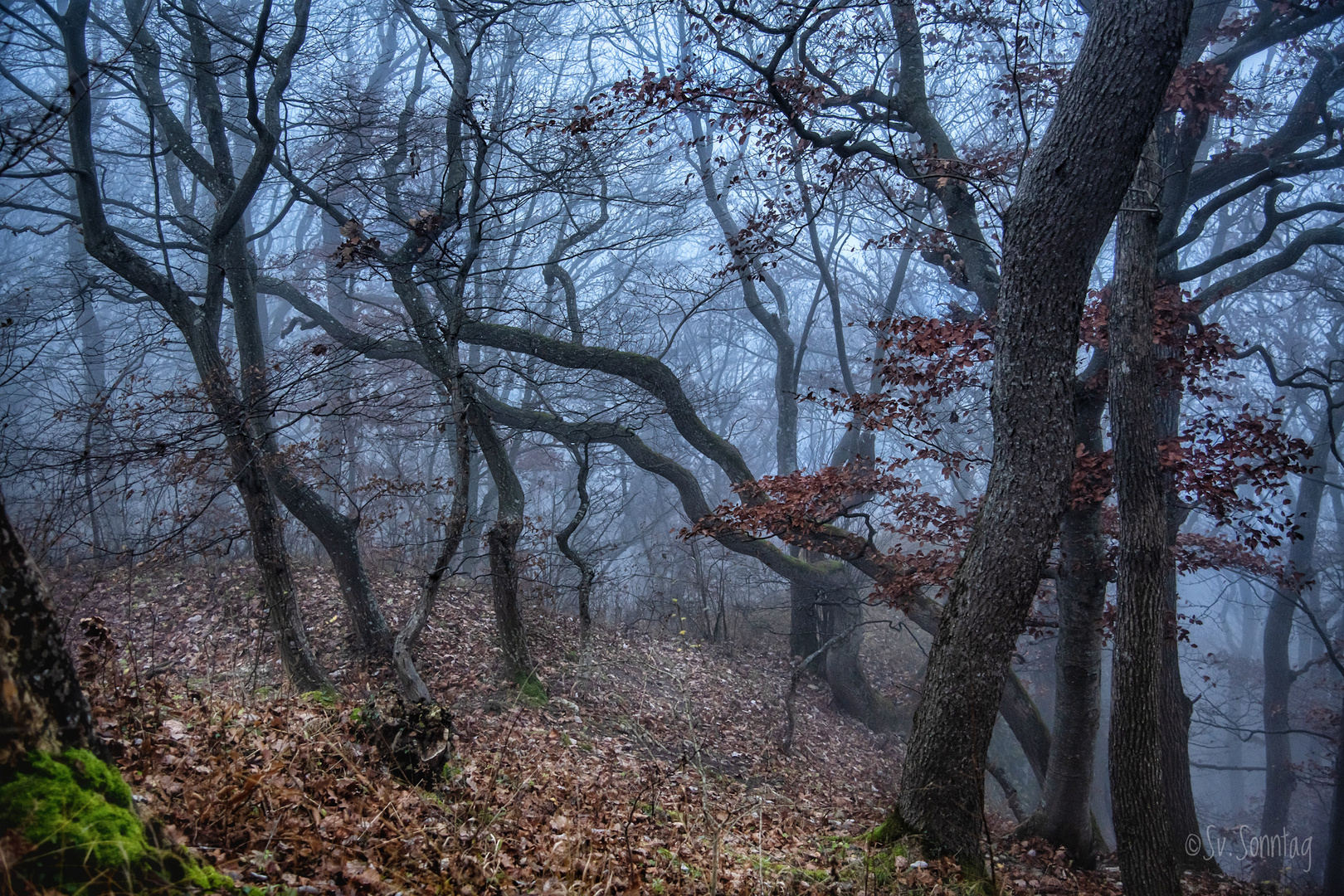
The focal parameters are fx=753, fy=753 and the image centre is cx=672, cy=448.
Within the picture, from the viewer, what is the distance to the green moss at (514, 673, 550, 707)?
28.4 feet

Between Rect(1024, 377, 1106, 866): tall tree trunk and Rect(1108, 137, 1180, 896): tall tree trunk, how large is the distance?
171 centimetres

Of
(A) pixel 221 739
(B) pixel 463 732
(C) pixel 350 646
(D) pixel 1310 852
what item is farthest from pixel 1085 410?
(D) pixel 1310 852

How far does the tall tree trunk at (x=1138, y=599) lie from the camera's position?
5.48 meters

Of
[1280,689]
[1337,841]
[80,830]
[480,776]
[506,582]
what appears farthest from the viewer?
[1280,689]

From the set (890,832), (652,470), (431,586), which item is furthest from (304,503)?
(890,832)

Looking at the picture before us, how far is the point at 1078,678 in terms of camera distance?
26.0 feet

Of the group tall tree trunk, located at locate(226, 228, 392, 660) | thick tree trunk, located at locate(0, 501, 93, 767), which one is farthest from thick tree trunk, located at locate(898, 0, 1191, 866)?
tall tree trunk, located at locate(226, 228, 392, 660)

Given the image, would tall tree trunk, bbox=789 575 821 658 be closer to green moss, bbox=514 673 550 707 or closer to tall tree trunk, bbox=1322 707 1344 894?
green moss, bbox=514 673 550 707

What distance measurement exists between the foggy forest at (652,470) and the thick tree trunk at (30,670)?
0.01 metres

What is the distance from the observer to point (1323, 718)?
15.5 m

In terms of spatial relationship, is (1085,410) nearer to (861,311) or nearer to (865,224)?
(865,224)

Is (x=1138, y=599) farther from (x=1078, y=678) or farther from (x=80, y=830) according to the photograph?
(x=80, y=830)

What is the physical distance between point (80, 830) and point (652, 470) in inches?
383

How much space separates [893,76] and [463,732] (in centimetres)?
974
